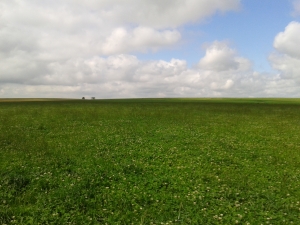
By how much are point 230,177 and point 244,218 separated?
4.73m

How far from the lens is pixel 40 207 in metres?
11.6

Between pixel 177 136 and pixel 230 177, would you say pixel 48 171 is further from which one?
pixel 177 136

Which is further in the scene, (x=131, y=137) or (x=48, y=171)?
(x=131, y=137)

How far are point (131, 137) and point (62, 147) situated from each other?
23.6 feet

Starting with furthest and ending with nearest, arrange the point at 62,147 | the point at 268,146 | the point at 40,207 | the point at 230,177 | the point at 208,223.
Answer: the point at 268,146 → the point at 62,147 → the point at 230,177 → the point at 40,207 → the point at 208,223

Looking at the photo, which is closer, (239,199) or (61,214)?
(61,214)

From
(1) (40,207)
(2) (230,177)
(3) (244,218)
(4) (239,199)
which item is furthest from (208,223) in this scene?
(1) (40,207)

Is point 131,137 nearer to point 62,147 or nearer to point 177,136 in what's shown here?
point 177,136

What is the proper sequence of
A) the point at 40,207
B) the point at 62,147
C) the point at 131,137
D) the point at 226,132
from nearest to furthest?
the point at 40,207, the point at 62,147, the point at 131,137, the point at 226,132

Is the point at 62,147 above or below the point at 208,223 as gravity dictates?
above

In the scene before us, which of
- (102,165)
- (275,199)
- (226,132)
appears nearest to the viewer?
(275,199)

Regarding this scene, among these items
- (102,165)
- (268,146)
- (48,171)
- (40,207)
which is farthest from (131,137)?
(40,207)

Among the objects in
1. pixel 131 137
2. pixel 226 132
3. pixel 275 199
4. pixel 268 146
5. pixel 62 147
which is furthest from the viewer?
pixel 226 132

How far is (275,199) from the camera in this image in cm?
1294
